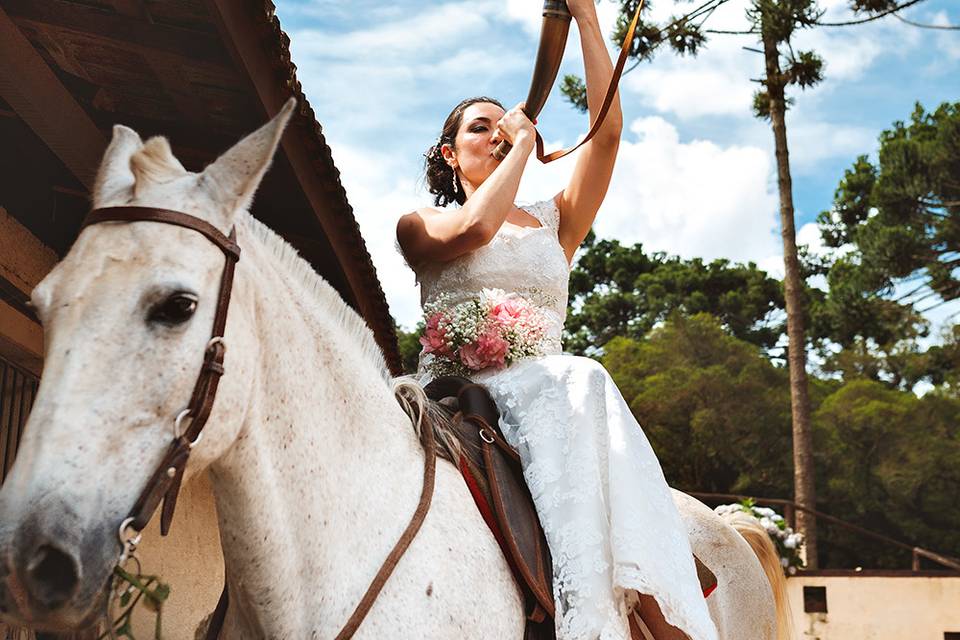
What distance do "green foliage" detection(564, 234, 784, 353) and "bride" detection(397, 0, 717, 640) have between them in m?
32.1

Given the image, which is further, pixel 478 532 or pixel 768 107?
pixel 768 107

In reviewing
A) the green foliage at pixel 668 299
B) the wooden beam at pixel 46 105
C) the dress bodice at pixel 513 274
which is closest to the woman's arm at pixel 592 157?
the dress bodice at pixel 513 274

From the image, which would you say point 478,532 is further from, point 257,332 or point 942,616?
point 942,616

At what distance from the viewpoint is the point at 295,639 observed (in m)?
2.08

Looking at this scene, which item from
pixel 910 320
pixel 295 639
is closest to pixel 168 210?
pixel 295 639

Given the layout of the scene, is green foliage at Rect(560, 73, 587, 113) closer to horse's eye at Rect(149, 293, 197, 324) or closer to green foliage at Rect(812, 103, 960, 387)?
green foliage at Rect(812, 103, 960, 387)

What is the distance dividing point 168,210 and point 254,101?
169 centimetres

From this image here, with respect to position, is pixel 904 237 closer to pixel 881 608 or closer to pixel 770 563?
pixel 881 608

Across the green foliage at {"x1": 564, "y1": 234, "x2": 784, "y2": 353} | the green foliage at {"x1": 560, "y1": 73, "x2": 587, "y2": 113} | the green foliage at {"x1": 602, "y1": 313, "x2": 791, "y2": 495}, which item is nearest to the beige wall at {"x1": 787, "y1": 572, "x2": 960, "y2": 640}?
the green foliage at {"x1": 560, "y1": 73, "x2": 587, "y2": 113}

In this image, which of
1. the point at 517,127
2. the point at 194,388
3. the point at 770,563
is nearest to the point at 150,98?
the point at 517,127

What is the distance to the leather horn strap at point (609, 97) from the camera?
3.07 m

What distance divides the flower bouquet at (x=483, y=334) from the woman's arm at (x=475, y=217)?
0.20 m

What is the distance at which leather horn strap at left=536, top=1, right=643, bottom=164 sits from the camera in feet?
10.1

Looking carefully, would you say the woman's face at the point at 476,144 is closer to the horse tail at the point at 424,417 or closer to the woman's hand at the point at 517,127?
the woman's hand at the point at 517,127
